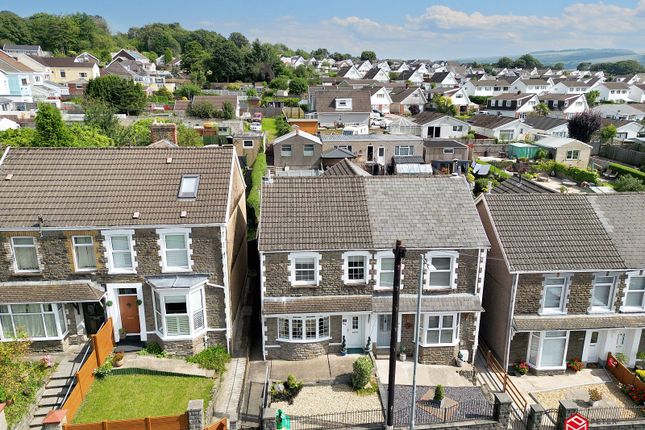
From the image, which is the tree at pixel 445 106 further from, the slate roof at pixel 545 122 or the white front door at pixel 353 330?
the white front door at pixel 353 330

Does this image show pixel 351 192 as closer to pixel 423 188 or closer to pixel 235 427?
pixel 423 188

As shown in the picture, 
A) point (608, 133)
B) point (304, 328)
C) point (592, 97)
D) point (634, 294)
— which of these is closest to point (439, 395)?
point (304, 328)

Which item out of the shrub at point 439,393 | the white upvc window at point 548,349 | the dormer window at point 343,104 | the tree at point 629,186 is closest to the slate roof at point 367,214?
the white upvc window at point 548,349

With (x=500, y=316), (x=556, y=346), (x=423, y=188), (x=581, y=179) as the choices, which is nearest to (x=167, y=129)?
(x=423, y=188)

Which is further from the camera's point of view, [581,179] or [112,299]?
[581,179]

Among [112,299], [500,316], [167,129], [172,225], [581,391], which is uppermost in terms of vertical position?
[167,129]

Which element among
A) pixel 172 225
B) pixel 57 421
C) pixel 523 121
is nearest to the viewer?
pixel 57 421
